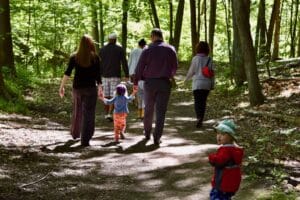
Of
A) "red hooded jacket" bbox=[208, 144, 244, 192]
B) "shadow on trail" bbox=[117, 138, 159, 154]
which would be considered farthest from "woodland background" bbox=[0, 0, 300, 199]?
"red hooded jacket" bbox=[208, 144, 244, 192]

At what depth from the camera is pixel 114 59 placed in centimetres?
1230

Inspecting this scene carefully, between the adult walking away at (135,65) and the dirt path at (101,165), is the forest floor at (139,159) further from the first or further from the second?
the adult walking away at (135,65)

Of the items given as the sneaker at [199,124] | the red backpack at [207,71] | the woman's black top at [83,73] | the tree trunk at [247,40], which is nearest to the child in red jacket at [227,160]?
the woman's black top at [83,73]

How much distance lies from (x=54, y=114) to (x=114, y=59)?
2.62 m

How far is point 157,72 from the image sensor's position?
30.5 feet

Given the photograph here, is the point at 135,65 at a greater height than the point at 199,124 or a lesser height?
greater

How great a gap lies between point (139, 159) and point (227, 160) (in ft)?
12.2

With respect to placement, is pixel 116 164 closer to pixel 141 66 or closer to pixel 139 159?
pixel 139 159

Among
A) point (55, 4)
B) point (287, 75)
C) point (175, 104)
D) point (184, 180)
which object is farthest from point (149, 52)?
point (55, 4)

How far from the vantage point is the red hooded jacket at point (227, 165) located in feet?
15.6

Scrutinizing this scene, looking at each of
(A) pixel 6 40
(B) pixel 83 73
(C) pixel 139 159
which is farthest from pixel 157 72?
(A) pixel 6 40

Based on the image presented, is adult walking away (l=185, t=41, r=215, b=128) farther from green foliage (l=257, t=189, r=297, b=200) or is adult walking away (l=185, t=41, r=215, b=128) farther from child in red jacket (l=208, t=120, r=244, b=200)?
child in red jacket (l=208, t=120, r=244, b=200)

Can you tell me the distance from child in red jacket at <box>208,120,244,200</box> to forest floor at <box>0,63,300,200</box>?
5.04 ft

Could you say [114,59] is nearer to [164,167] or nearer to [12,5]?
[164,167]
